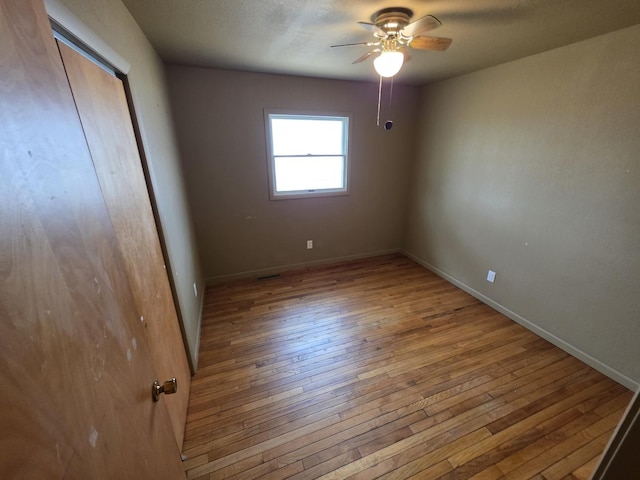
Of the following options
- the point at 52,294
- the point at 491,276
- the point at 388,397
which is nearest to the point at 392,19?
the point at 52,294

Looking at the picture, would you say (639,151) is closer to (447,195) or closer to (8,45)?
(447,195)

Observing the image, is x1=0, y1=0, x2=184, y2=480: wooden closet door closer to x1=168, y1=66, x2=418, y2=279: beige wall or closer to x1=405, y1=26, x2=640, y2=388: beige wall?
x1=168, y1=66, x2=418, y2=279: beige wall

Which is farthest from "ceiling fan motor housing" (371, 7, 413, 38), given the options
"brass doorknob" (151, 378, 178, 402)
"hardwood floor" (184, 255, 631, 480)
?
"hardwood floor" (184, 255, 631, 480)

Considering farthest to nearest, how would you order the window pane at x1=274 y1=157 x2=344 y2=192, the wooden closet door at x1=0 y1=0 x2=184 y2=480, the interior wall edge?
the window pane at x1=274 y1=157 x2=344 y2=192 → the interior wall edge → the wooden closet door at x1=0 y1=0 x2=184 y2=480

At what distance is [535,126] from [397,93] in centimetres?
166

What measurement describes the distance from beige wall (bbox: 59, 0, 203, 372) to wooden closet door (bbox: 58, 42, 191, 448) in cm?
16

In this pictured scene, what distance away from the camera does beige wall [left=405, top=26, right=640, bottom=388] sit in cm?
178

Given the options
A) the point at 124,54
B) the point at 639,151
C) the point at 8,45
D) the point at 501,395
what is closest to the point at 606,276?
the point at 639,151

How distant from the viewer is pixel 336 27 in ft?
5.51

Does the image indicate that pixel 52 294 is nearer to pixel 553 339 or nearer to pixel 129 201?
pixel 129 201

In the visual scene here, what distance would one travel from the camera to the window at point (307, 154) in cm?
309

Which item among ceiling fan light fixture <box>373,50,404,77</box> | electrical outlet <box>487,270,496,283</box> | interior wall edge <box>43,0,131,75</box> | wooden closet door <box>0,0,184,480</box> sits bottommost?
electrical outlet <box>487,270,496,283</box>

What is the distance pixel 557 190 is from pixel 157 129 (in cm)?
310

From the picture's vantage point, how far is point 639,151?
1688 mm
